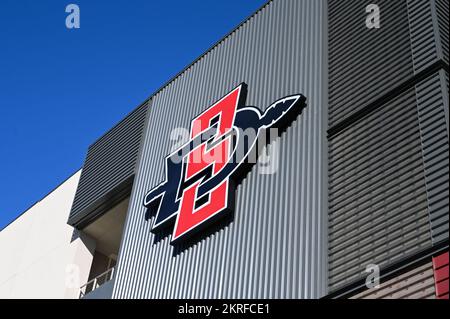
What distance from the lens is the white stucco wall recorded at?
2808 cm

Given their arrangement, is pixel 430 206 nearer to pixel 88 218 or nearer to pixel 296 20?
pixel 296 20

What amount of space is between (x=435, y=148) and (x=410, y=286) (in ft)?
9.82

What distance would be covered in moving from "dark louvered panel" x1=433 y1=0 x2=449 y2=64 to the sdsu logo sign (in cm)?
430

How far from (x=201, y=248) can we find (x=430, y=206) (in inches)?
320

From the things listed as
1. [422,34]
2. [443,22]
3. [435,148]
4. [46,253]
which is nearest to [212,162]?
[422,34]

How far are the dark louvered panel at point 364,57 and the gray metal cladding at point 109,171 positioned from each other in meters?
10.4

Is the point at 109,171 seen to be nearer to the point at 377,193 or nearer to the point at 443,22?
the point at 377,193

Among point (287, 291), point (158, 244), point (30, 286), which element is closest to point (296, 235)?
point (287, 291)

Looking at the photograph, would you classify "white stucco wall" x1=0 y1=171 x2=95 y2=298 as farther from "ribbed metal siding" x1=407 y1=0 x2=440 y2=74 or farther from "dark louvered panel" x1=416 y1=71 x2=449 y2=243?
"dark louvered panel" x1=416 y1=71 x2=449 y2=243

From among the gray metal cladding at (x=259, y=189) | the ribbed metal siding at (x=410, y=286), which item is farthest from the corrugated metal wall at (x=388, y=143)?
the gray metal cladding at (x=259, y=189)

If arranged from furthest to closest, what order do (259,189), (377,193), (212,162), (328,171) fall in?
(212,162), (259,189), (328,171), (377,193)

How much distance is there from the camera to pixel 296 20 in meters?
22.1

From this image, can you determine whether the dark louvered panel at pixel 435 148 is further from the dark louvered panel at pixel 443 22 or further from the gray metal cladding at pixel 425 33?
the dark louvered panel at pixel 443 22

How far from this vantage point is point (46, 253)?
30.3 meters
